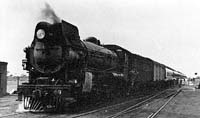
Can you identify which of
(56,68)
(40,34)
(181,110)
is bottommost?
(181,110)

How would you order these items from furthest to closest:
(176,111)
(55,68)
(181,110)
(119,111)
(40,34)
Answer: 1. (181,110)
2. (176,111)
3. (119,111)
4. (55,68)
5. (40,34)

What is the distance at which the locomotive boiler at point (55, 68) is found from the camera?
11883 mm

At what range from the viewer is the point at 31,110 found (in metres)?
12.8

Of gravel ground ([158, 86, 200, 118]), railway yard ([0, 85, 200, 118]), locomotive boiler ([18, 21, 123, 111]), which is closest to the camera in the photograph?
railway yard ([0, 85, 200, 118])

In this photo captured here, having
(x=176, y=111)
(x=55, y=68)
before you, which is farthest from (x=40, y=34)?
(x=176, y=111)

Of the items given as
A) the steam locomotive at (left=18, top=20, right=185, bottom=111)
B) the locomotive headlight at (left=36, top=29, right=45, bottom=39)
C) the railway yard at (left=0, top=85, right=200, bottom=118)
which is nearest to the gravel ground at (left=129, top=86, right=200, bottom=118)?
the railway yard at (left=0, top=85, right=200, bottom=118)

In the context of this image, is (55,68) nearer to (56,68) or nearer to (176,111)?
(56,68)

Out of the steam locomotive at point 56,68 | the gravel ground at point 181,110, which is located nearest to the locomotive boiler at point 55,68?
the steam locomotive at point 56,68

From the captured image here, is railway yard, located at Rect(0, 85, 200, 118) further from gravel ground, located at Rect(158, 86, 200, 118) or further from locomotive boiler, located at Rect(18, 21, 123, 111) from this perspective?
locomotive boiler, located at Rect(18, 21, 123, 111)

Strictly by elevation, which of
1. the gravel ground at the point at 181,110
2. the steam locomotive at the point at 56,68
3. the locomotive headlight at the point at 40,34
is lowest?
the gravel ground at the point at 181,110

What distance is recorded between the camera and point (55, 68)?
492 inches

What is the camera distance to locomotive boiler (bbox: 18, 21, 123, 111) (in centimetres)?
1188

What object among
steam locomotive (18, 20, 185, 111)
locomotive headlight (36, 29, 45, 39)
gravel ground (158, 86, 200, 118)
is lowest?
gravel ground (158, 86, 200, 118)

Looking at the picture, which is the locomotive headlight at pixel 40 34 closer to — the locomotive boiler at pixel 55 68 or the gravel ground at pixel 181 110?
the locomotive boiler at pixel 55 68
